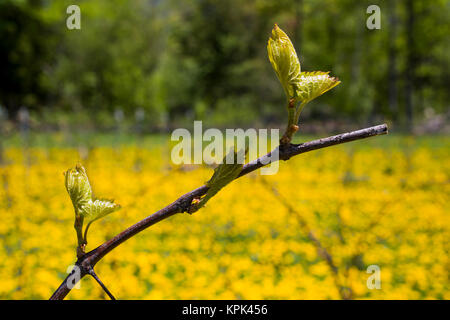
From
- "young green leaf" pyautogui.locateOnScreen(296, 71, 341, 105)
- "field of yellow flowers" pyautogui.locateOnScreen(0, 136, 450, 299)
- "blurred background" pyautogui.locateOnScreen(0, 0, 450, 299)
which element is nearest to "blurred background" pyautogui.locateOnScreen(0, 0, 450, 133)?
"blurred background" pyautogui.locateOnScreen(0, 0, 450, 299)

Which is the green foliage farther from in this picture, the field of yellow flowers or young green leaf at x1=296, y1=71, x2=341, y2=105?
the field of yellow flowers

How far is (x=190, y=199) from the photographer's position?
29cm

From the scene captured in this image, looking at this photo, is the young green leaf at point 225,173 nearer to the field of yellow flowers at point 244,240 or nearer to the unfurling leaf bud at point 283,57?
the unfurling leaf bud at point 283,57

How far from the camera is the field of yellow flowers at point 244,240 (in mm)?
2125

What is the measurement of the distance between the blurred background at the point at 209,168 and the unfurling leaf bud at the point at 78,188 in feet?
0.94

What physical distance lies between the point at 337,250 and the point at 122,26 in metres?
19.4

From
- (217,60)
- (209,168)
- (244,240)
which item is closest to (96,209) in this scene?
(209,168)

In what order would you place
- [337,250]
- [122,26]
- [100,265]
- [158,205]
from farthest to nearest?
[122,26], [158,205], [337,250], [100,265]

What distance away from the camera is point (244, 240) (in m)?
3.63

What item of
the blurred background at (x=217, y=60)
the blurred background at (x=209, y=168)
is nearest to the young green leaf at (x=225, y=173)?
the blurred background at (x=209, y=168)

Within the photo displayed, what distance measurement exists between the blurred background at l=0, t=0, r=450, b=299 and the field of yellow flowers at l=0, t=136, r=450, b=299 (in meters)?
0.02

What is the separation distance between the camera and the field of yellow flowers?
2.12 metres
